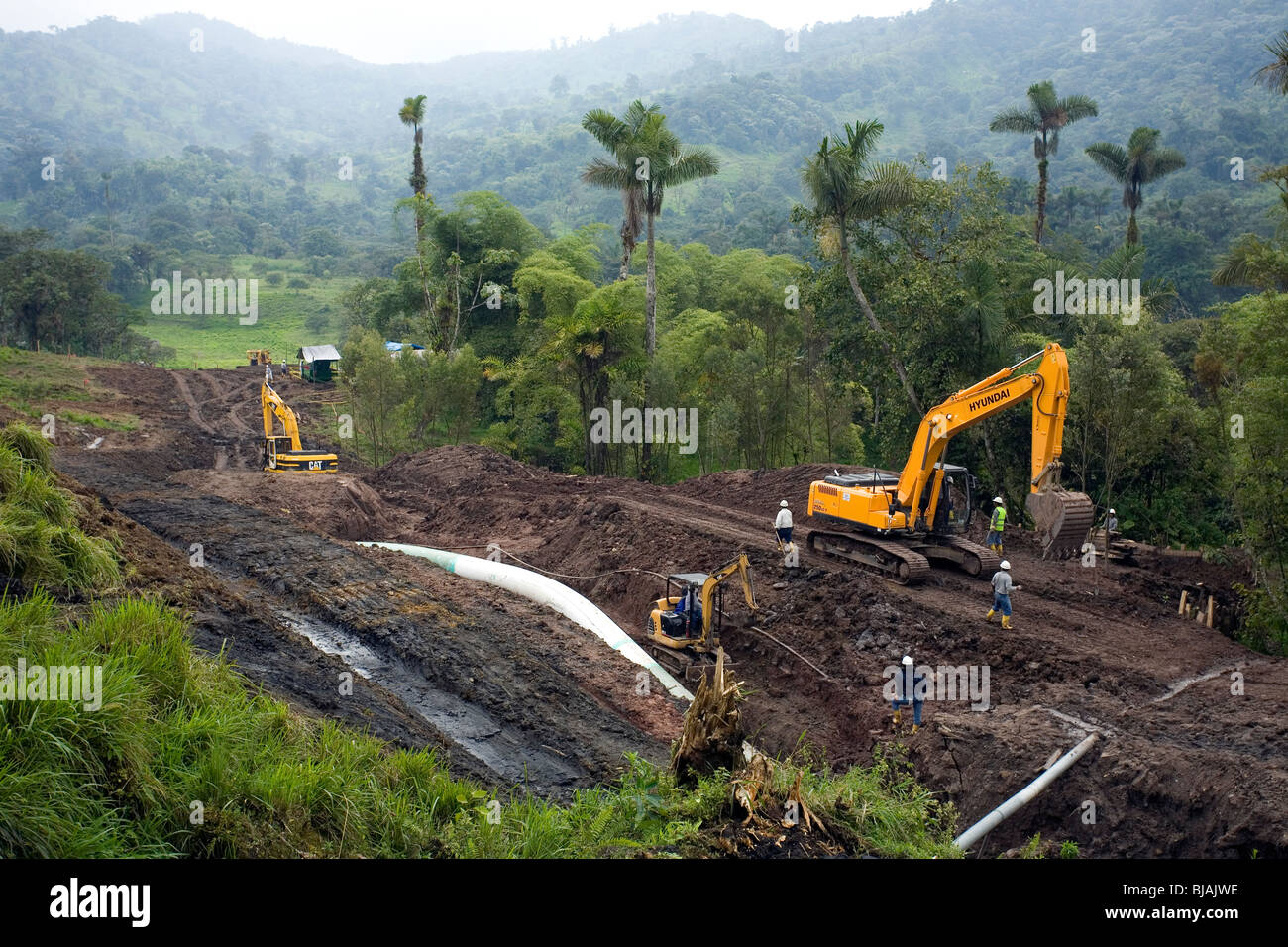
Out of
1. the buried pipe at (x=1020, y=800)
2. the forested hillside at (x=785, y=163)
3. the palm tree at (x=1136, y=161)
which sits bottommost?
the buried pipe at (x=1020, y=800)

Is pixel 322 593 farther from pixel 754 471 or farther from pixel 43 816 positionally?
pixel 754 471

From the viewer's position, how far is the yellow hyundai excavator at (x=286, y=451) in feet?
102

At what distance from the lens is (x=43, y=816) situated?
20.2 ft

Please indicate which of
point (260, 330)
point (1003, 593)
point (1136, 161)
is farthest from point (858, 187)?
point (260, 330)

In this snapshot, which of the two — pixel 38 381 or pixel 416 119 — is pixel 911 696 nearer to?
pixel 416 119

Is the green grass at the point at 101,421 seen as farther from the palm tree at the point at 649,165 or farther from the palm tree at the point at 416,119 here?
the palm tree at the point at 649,165

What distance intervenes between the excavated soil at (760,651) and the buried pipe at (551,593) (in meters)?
0.46

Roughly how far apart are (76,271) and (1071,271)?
5341cm

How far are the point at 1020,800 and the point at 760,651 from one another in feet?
22.8

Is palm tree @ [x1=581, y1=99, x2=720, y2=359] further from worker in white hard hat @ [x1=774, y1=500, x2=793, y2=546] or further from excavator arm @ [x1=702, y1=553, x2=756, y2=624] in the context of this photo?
excavator arm @ [x1=702, y1=553, x2=756, y2=624]

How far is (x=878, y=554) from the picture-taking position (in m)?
Answer: 20.4

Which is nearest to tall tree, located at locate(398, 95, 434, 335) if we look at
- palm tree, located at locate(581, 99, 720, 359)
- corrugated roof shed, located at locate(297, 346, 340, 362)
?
corrugated roof shed, located at locate(297, 346, 340, 362)

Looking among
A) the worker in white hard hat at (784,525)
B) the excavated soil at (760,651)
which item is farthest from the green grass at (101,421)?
the worker in white hard hat at (784,525)
